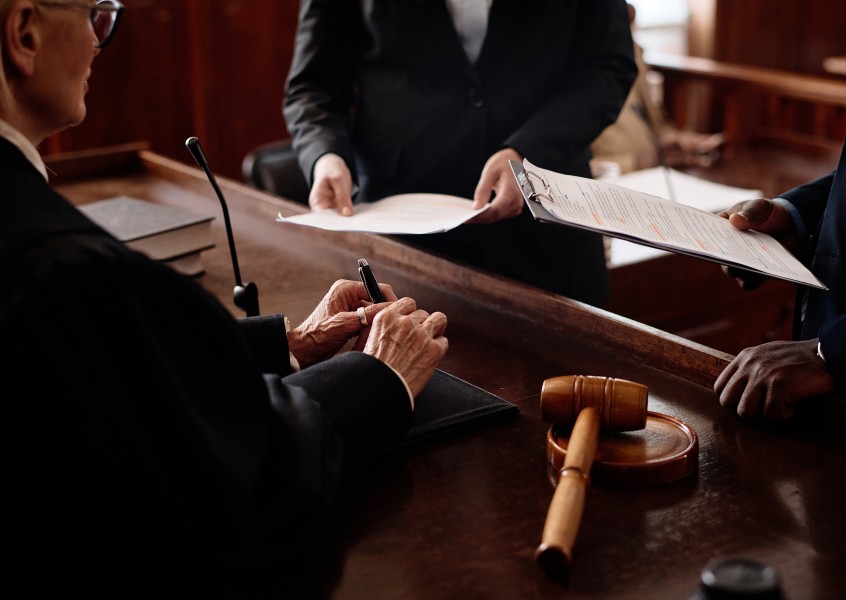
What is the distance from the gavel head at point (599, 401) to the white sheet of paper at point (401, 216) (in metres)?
0.58

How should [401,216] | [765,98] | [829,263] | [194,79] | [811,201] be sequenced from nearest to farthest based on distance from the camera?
[829,263] → [811,201] → [401,216] → [194,79] → [765,98]

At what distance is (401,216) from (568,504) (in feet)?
3.30

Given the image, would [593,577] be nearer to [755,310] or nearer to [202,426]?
[202,426]

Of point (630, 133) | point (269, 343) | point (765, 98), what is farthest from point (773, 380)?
point (765, 98)

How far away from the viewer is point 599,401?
4.03 ft

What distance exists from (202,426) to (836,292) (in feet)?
3.69

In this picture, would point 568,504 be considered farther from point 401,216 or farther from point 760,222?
point 401,216

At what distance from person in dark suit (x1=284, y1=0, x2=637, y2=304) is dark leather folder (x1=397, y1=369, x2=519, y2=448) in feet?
2.34

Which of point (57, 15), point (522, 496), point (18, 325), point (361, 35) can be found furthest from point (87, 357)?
point (361, 35)

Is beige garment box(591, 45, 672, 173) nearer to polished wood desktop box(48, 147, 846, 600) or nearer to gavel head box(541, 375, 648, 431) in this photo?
polished wood desktop box(48, 147, 846, 600)

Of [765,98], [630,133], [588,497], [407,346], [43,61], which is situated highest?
[43,61]

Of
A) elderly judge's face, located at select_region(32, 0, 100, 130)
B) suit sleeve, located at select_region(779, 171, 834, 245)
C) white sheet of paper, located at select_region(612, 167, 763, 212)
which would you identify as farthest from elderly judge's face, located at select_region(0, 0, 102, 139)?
white sheet of paper, located at select_region(612, 167, 763, 212)

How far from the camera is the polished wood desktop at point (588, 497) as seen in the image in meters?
1.03

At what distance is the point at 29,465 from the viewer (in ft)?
3.07
